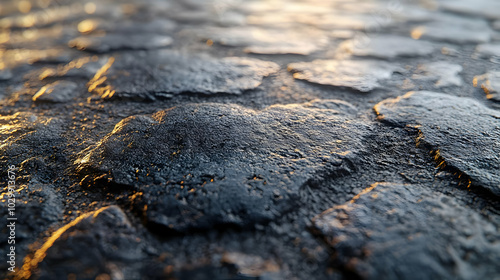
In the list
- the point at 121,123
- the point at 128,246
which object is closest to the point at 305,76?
the point at 121,123

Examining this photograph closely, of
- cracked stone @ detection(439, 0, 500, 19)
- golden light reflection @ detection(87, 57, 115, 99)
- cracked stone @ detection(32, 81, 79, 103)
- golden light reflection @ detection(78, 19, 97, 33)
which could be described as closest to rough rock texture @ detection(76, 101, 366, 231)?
golden light reflection @ detection(87, 57, 115, 99)

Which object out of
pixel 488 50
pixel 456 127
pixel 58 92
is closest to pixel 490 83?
pixel 456 127

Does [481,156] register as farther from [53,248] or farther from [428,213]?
[53,248]

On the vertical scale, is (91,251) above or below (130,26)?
below

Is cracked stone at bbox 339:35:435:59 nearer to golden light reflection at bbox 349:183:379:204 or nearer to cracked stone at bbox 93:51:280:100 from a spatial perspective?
cracked stone at bbox 93:51:280:100

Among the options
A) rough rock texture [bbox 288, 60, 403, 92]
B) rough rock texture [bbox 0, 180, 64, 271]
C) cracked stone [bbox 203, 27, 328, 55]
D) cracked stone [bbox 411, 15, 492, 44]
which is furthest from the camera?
cracked stone [bbox 411, 15, 492, 44]

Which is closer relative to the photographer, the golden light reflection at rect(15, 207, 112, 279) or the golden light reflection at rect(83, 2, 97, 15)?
the golden light reflection at rect(15, 207, 112, 279)

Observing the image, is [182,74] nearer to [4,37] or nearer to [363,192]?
[363,192]
